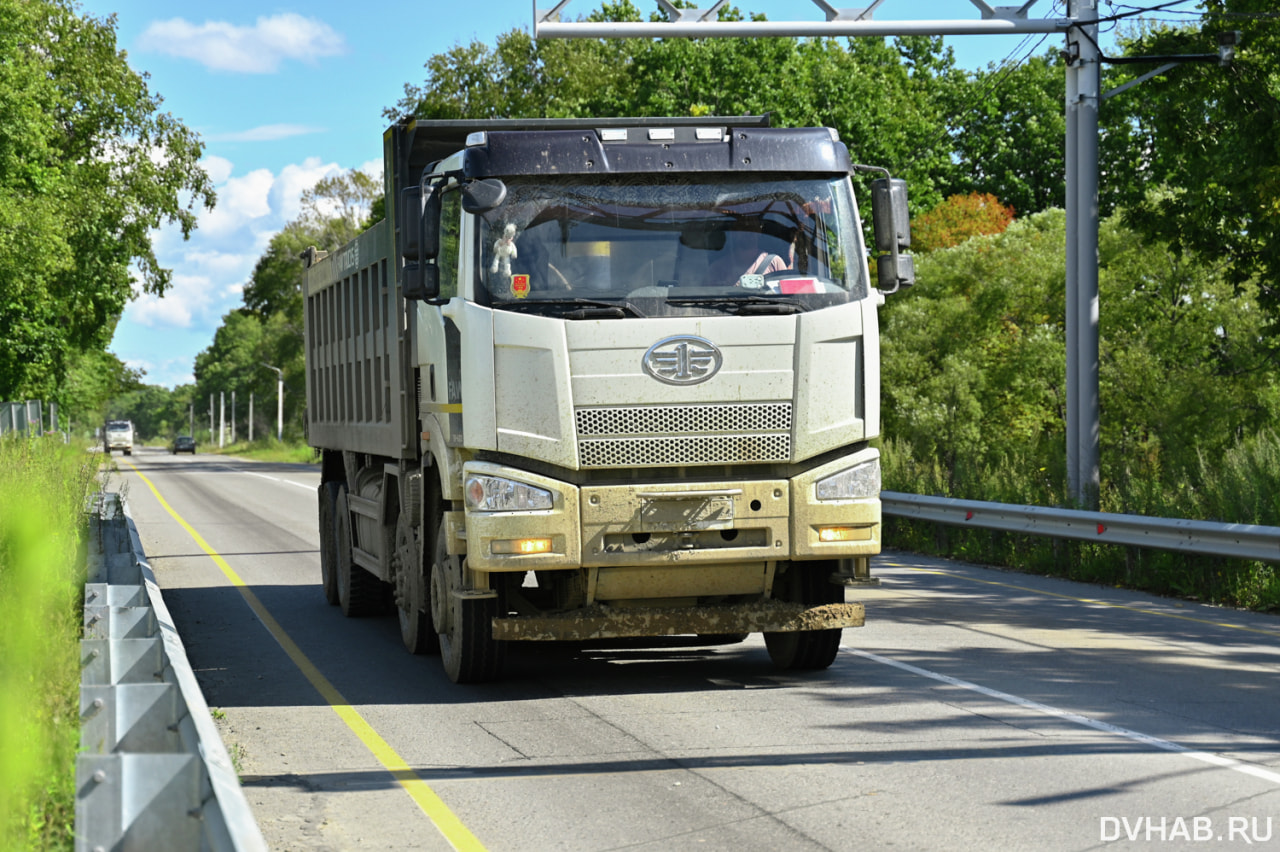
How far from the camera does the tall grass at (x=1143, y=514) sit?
13.4 metres

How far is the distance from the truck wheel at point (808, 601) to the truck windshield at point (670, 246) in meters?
1.78

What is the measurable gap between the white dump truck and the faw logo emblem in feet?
0.04

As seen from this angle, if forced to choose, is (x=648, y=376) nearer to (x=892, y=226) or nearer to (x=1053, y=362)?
(x=892, y=226)

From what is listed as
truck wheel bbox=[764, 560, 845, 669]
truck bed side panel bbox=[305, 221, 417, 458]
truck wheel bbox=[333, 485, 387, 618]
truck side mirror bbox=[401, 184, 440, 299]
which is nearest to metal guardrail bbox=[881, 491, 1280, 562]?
truck wheel bbox=[764, 560, 845, 669]

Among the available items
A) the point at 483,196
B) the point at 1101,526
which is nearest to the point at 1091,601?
the point at 1101,526

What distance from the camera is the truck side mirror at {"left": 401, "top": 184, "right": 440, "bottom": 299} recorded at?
8953 mm

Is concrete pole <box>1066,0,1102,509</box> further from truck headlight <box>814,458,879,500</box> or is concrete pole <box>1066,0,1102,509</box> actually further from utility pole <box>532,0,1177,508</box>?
truck headlight <box>814,458,879,500</box>

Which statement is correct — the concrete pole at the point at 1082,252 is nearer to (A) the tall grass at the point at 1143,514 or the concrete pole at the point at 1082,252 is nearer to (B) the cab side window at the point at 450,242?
(A) the tall grass at the point at 1143,514

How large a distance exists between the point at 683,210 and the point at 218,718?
4.02 metres

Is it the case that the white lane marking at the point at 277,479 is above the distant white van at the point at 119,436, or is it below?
below

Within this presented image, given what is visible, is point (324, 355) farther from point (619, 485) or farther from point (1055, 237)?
point (1055, 237)

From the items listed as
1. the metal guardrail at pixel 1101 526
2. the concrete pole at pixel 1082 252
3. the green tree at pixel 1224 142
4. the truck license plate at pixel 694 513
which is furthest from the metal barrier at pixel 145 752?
the green tree at pixel 1224 142

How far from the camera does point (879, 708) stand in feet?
27.9

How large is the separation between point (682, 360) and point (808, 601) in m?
1.96
